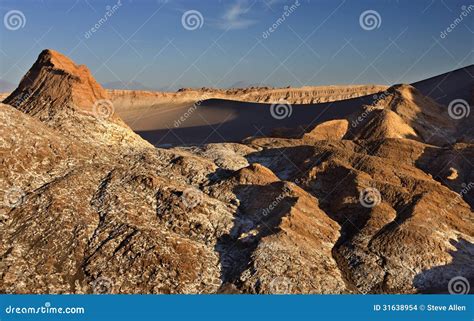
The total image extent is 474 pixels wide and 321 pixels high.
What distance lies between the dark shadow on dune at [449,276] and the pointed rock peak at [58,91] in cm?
1978

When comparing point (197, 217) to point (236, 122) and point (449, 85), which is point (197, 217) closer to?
point (236, 122)

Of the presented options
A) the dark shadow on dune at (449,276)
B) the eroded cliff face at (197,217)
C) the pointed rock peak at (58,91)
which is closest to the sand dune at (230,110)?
the pointed rock peak at (58,91)

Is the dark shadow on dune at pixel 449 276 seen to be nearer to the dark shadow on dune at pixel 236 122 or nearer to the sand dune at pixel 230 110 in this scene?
the sand dune at pixel 230 110

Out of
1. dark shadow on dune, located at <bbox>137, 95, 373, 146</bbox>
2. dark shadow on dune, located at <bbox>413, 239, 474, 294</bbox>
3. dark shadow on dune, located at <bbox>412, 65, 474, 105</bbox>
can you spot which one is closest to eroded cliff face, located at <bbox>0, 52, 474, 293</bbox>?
dark shadow on dune, located at <bbox>413, 239, 474, 294</bbox>

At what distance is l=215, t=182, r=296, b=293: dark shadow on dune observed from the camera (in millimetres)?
24047

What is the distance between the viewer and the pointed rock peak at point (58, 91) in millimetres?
34750

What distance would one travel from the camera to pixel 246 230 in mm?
26703

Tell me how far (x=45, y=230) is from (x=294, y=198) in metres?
11.2

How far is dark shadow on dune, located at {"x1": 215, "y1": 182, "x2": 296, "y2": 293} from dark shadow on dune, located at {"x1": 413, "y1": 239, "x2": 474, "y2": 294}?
636 centimetres

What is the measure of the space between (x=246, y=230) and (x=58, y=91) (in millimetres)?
15592

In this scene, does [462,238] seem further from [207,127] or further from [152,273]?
[207,127]

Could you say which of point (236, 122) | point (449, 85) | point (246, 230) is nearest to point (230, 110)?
point (236, 122)

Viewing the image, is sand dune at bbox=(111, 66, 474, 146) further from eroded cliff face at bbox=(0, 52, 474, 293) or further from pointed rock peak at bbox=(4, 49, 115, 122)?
eroded cliff face at bbox=(0, 52, 474, 293)

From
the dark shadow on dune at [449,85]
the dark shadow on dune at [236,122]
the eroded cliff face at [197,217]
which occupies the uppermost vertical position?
the dark shadow on dune at [449,85]
